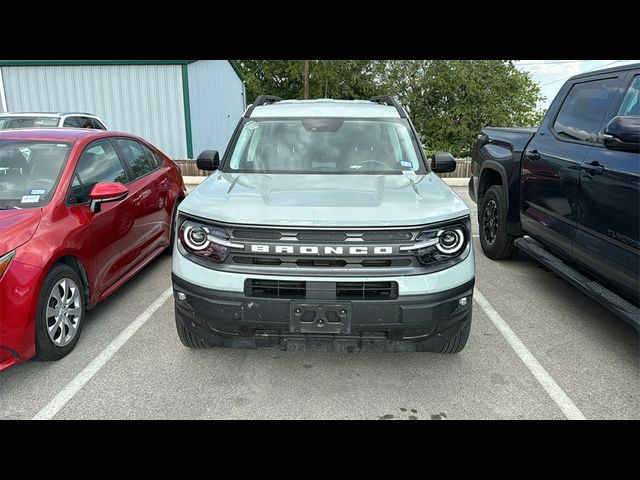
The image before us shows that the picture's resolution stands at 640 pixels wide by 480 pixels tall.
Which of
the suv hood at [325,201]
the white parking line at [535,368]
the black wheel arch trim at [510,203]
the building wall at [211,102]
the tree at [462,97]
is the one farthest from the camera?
the tree at [462,97]

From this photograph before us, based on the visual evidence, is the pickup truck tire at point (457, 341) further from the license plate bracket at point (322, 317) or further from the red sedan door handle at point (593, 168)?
the red sedan door handle at point (593, 168)

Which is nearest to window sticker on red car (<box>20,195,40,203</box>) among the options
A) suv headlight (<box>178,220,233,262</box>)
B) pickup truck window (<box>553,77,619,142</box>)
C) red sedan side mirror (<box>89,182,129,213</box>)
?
red sedan side mirror (<box>89,182,129,213</box>)

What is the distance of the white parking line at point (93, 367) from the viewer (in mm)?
2780

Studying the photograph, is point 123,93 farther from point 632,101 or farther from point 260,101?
point 632,101

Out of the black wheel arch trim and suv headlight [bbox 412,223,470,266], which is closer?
suv headlight [bbox 412,223,470,266]

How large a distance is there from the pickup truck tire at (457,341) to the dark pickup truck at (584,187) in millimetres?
1041

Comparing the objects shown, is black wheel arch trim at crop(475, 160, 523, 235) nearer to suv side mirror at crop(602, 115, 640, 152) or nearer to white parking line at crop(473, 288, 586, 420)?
white parking line at crop(473, 288, 586, 420)

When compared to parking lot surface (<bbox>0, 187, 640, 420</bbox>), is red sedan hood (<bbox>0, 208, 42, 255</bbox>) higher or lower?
higher

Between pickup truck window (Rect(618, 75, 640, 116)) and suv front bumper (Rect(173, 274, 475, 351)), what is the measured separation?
6.24ft

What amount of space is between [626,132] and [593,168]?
0.59 meters

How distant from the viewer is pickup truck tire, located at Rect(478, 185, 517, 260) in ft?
18.0

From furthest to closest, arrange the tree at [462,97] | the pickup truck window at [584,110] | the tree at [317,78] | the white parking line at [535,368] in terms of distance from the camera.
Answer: the tree at [317,78] < the tree at [462,97] < the pickup truck window at [584,110] < the white parking line at [535,368]

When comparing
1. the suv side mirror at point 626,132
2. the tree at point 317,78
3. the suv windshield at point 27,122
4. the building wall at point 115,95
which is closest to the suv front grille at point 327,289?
the suv side mirror at point 626,132

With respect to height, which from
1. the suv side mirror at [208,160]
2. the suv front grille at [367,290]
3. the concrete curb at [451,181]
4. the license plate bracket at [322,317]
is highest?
the suv side mirror at [208,160]
